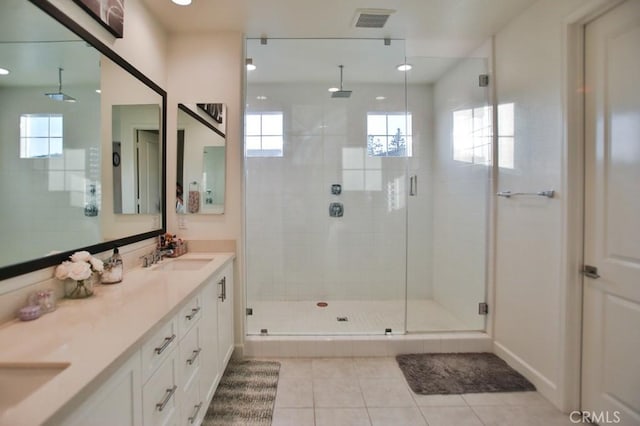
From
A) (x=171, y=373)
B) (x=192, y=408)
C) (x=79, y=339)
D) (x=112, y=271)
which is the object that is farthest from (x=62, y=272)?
(x=192, y=408)

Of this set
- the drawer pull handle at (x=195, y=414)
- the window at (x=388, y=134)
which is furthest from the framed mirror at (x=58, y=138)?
the window at (x=388, y=134)

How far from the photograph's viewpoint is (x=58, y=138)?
144 cm

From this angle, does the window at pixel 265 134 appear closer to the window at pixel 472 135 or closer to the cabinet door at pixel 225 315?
the cabinet door at pixel 225 315

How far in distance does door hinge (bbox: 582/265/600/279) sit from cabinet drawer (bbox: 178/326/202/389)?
228 centimetres

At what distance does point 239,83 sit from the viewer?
2.62 m

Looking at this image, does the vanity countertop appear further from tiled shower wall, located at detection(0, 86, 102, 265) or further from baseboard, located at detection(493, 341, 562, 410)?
baseboard, located at detection(493, 341, 562, 410)

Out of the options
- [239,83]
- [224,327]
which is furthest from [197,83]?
[224,327]

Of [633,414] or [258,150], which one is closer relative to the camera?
[633,414]

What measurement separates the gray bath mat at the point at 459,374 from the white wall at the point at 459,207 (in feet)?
1.36

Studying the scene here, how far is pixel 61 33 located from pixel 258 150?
7.63ft

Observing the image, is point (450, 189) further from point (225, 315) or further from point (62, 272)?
point (62, 272)

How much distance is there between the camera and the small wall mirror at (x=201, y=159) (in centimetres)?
261

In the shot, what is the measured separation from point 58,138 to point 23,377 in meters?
1.03

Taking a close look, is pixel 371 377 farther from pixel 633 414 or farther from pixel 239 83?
pixel 239 83
